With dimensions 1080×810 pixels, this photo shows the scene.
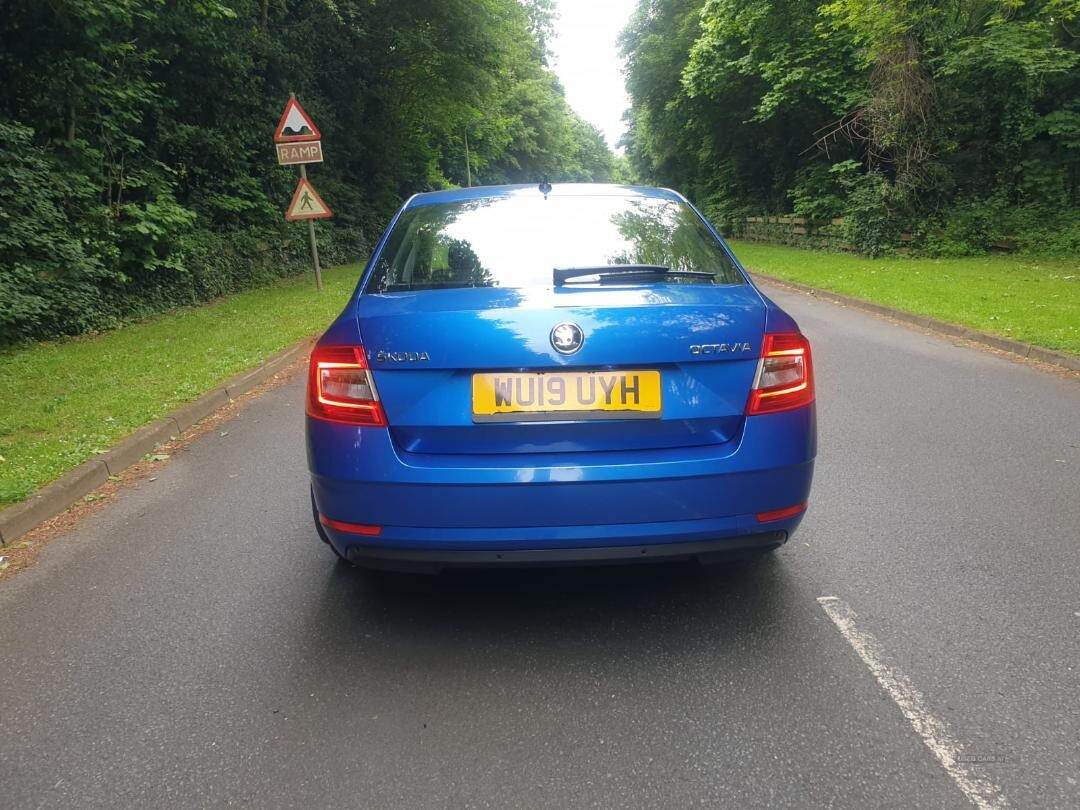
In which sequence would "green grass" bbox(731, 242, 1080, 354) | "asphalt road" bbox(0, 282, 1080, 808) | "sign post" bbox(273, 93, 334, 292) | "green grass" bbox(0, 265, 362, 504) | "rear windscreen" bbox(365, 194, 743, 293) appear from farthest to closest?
"sign post" bbox(273, 93, 334, 292) → "green grass" bbox(731, 242, 1080, 354) → "green grass" bbox(0, 265, 362, 504) → "rear windscreen" bbox(365, 194, 743, 293) → "asphalt road" bbox(0, 282, 1080, 808)

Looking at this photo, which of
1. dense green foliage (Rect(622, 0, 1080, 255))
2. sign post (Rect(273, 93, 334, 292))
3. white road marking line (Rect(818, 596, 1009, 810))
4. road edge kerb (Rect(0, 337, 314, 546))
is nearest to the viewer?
white road marking line (Rect(818, 596, 1009, 810))

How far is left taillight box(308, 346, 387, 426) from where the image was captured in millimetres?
2617

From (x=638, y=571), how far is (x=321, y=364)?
1583 millimetres

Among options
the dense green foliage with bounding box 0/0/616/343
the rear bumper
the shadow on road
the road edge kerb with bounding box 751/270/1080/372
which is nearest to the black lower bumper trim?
the rear bumper

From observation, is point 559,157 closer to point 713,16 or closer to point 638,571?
point 713,16

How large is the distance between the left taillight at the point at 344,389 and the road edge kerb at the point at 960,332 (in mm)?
7076

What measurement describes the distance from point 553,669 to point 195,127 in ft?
50.1

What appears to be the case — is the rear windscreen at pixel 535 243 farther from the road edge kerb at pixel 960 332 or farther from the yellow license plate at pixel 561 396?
the road edge kerb at pixel 960 332

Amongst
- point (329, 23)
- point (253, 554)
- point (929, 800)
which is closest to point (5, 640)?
point (253, 554)

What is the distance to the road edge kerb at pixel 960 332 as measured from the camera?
751 cm

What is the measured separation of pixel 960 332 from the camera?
9.35m

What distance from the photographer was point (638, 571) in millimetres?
3359

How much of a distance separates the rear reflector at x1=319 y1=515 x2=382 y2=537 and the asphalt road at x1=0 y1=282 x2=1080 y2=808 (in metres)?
0.46

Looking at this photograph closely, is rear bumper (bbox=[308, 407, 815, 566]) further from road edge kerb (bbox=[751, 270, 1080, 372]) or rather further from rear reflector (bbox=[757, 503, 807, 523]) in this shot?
road edge kerb (bbox=[751, 270, 1080, 372])
